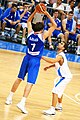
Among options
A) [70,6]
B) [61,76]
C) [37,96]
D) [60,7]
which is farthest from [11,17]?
[61,76]

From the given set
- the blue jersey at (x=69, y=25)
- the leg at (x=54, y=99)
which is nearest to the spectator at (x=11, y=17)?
the blue jersey at (x=69, y=25)

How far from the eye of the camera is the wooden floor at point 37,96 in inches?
286

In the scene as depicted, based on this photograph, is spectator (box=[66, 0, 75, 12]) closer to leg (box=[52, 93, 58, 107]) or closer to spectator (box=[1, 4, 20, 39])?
spectator (box=[1, 4, 20, 39])

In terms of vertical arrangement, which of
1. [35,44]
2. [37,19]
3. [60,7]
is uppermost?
[60,7]

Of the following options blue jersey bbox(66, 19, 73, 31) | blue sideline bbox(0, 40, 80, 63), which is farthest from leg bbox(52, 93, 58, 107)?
blue jersey bbox(66, 19, 73, 31)

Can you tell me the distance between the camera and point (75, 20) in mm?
17219

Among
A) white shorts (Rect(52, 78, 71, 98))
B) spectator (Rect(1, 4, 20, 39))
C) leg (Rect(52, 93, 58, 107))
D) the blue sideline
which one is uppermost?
spectator (Rect(1, 4, 20, 39))

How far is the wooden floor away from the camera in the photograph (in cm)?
726

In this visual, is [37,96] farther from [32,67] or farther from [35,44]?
[35,44]

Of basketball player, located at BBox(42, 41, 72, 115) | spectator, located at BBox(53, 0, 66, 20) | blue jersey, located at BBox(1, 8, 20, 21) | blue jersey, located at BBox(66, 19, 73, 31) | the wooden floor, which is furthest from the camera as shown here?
spectator, located at BBox(53, 0, 66, 20)

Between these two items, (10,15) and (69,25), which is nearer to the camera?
(10,15)

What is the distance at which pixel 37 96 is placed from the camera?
8.87m

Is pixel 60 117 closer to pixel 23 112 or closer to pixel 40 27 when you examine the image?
pixel 23 112

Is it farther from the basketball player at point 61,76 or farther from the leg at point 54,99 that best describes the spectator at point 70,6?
the leg at point 54,99
